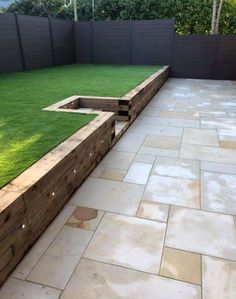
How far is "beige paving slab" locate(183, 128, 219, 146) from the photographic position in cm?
365

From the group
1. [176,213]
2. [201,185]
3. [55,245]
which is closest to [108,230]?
[55,245]

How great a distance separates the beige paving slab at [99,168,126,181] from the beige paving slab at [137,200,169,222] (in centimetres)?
49

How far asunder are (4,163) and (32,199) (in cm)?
46

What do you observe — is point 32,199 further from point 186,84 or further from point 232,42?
point 232,42

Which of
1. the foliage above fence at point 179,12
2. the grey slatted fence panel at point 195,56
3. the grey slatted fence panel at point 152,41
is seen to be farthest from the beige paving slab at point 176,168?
the foliage above fence at point 179,12

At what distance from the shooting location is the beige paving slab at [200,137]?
12.0ft

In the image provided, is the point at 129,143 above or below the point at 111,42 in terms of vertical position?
below

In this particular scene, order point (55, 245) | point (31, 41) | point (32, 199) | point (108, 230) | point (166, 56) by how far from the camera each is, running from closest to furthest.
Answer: point (32, 199), point (55, 245), point (108, 230), point (31, 41), point (166, 56)

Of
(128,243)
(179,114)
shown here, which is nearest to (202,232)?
(128,243)

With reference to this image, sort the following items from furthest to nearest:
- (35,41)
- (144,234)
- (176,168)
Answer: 1. (35,41)
2. (176,168)
3. (144,234)

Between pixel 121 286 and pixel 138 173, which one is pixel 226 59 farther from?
pixel 121 286

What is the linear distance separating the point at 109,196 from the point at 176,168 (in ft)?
3.02

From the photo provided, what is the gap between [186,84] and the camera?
27.5 ft

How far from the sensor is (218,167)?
9.61ft
